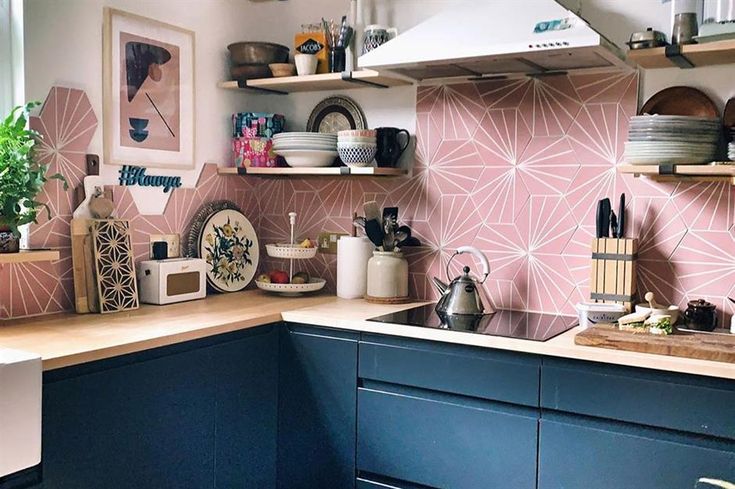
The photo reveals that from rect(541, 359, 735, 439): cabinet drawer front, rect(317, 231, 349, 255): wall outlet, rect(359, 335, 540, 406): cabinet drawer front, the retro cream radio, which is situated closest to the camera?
rect(541, 359, 735, 439): cabinet drawer front

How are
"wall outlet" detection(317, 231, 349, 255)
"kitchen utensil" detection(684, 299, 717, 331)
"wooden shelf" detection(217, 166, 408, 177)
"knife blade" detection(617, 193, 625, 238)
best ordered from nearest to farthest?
"kitchen utensil" detection(684, 299, 717, 331), "knife blade" detection(617, 193, 625, 238), "wooden shelf" detection(217, 166, 408, 177), "wall outlet" detection(317, 231, 349, 255)

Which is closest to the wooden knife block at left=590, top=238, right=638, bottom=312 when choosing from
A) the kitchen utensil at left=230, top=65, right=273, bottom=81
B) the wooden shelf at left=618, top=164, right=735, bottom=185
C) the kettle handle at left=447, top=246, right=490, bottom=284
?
the wooden shelf at left=618, top=164, right=735, bottom=185

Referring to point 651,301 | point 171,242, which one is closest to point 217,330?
point 171,242

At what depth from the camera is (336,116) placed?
3193mm

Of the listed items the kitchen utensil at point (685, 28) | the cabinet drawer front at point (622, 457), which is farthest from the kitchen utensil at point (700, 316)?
the kitchen utensil at point (685, 28)

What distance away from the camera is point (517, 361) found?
2191mm

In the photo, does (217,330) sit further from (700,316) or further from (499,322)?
(700,316)

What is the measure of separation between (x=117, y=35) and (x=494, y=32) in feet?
4.43

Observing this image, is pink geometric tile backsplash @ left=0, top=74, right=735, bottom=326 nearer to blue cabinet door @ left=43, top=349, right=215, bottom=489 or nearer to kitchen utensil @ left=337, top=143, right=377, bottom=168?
kitchen utensil @ left=337, top=143, right=377, bottom=168

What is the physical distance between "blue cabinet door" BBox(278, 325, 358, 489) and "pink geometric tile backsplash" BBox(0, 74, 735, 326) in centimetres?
63

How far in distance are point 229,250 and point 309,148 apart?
0.56m

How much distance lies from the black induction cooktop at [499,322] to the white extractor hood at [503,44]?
859 mm

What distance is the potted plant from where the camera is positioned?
221 centimetres

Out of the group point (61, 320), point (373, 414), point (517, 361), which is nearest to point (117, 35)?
→ point (61, 320)
